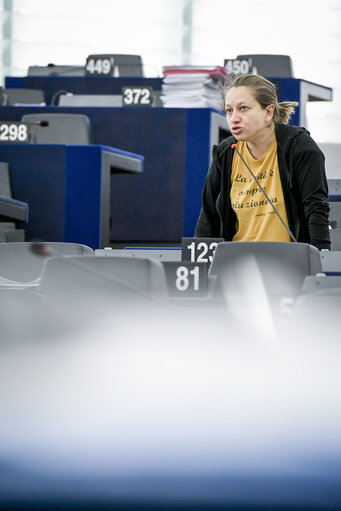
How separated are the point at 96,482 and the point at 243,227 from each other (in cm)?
179

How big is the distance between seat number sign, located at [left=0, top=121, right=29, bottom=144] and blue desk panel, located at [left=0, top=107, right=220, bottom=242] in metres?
1.00

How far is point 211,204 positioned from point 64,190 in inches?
83.9

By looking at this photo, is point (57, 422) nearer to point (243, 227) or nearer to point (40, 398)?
point (40, 398)

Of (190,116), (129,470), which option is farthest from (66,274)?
(190,116)

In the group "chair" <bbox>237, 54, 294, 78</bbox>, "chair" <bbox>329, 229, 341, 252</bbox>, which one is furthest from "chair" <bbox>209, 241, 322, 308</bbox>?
"chair" <bbox>237, 54, 294, 78</bbox>

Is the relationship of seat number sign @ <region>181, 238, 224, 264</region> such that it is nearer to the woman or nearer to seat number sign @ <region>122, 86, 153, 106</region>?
the woman

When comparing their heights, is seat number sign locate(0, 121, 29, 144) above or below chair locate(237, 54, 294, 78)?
below

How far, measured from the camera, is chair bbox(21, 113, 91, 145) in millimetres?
6059

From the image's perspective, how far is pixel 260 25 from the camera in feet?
34.7

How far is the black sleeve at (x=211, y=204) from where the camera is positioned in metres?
3.24

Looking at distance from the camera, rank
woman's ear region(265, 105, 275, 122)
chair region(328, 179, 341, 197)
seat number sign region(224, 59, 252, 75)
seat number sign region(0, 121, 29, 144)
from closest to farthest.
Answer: woman's ear region(265, 105, 275, 122)
chair region(328, 179, 341, 197)
seat number sign region(0, 121, 29, 144)
seat number sign region(224, 59, 252, 75)

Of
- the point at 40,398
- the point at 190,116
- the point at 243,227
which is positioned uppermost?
the point at 190,116

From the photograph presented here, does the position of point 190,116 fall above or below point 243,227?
above

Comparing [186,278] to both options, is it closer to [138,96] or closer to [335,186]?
[335,186]
